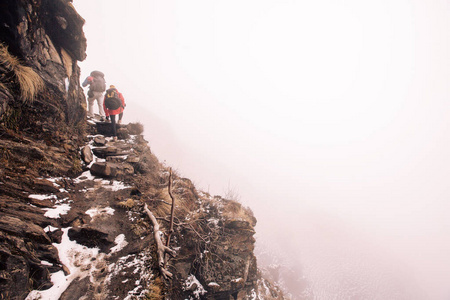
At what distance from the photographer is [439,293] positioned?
4672 cm

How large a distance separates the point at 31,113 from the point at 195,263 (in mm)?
7583

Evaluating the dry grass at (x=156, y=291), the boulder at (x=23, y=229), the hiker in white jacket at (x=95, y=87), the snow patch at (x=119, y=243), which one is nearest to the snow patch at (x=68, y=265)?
the snow patch at (x=119, y=243)

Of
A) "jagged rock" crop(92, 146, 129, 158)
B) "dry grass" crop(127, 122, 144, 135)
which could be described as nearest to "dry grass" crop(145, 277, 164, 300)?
"jagged rock" crop(92, 146, 129, 158)

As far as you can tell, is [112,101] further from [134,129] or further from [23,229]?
[23,229]

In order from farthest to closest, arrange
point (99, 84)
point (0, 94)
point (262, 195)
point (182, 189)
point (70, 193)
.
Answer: point (262, 195), point (99, 84), point (182, 189), point (70, 193), point (0, 94)

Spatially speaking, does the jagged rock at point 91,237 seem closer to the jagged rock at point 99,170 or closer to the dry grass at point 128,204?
the dry grass at point 128,204

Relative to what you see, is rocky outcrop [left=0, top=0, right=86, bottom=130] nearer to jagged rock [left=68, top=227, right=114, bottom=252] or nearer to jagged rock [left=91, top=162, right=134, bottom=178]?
jagged rock [left=91, top=162, right=134, bottom=178]

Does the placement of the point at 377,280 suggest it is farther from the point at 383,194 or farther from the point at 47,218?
the point at 383,194

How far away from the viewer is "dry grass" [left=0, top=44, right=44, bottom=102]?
4535 mm

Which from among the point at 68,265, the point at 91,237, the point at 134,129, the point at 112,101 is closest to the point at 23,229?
the point at 68,265

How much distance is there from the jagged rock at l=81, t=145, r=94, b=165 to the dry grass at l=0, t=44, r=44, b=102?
2281mm

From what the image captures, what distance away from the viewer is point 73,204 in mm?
4957

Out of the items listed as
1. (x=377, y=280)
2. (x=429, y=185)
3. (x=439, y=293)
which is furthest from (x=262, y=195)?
(x=429, y=185)

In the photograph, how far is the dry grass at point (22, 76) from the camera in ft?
14.9
